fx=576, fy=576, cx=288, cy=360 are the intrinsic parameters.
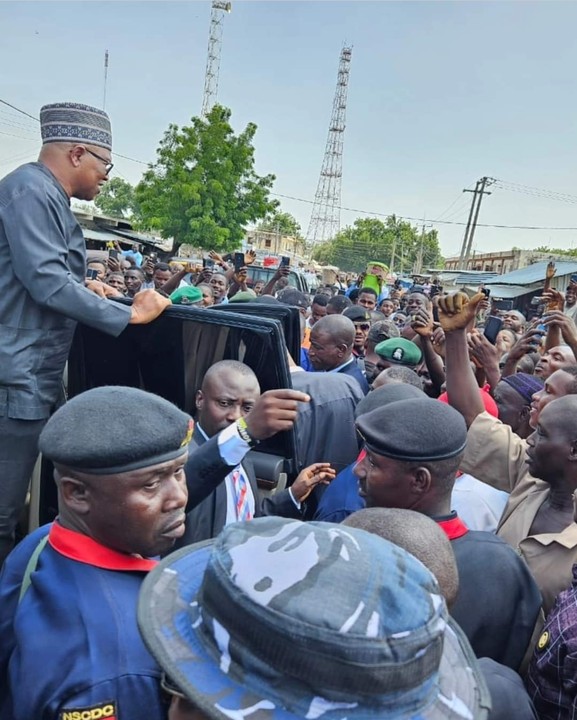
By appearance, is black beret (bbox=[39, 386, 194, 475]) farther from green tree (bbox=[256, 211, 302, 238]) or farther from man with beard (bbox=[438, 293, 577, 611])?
green tree (bbox=[256, 211, 302, 238])

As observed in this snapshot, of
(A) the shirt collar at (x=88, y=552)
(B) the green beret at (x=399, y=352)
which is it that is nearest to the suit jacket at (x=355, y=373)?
(B) the green beret at (x=399, y=352)

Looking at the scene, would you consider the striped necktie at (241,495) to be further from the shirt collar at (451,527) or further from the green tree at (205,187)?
the green tree at (205,187)

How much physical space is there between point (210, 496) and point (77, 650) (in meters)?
1.10

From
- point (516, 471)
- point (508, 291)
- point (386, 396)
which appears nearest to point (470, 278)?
point (508, 291)

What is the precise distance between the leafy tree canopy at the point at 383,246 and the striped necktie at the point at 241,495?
69837 mm

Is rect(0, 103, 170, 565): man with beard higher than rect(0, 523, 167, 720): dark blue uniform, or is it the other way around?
rect(0, 103, 170, 565): man with beard

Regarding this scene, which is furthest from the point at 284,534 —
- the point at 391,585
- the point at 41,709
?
the point at 41,709

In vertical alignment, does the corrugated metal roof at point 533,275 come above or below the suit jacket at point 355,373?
above

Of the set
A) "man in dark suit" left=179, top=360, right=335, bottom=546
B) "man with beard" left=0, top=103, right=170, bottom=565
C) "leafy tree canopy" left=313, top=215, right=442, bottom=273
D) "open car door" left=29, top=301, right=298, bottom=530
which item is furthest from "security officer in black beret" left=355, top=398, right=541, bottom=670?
"leafy tree canopy" left=313, top=215, right=442, bottom=273

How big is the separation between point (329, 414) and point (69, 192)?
1.79m

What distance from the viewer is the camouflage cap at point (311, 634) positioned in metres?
0.79

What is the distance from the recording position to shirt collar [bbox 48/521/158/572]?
1.33 m

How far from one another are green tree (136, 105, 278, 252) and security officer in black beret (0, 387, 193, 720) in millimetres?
22853

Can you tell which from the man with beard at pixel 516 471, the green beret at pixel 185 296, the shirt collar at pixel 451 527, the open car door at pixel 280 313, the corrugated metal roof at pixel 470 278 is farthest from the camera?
the corrugated metal roof at pixel 470 278
